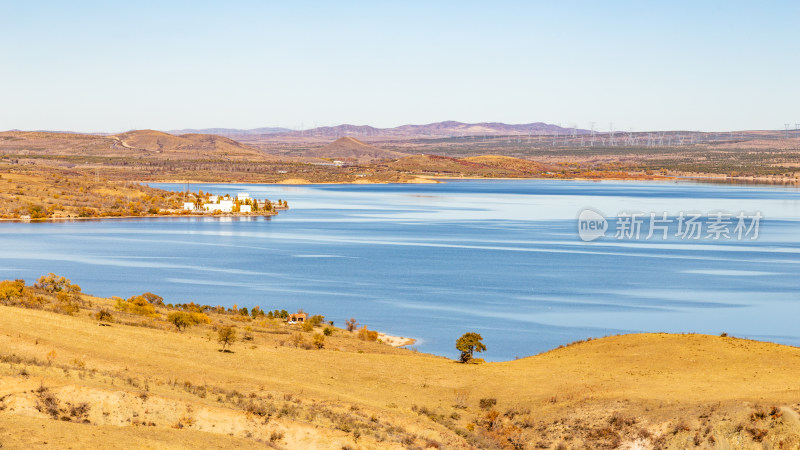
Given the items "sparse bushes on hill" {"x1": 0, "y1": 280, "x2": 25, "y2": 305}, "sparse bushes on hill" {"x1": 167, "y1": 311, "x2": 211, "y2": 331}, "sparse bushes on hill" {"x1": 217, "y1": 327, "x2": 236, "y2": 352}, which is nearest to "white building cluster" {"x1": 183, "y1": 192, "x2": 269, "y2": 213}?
"sparse bushes on hill" {"x1": 0, "y1": 280, "x2": 25, "y2": 305}

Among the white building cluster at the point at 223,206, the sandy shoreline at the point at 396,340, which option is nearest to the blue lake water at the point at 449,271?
the sandy shoreline at the point at 396,340

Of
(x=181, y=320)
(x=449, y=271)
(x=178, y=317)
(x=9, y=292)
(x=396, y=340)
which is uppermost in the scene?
(x=9, y=292)

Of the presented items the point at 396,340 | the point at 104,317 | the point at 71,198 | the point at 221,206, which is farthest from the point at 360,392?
the point at 71,198

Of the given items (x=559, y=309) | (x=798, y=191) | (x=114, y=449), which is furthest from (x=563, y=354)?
(x=798, y=191)

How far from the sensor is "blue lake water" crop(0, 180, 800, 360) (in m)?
46.8

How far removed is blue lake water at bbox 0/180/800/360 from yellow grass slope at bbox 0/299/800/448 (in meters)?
10.6

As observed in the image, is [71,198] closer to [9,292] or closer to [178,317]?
[9,292]

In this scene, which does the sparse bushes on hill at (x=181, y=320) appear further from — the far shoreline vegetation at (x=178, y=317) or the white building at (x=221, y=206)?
the white building at (x=221, y=206)

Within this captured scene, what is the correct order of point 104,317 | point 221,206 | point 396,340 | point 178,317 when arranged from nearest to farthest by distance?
point 104,317 < point 178,317 < point 396,340 < point 221,206

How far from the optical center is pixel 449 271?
67062 millimetres

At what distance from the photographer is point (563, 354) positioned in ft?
98.1

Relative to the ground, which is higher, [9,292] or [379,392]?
[9,292]

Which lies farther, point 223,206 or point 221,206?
point 221,206

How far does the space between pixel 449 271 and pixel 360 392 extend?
142ft
